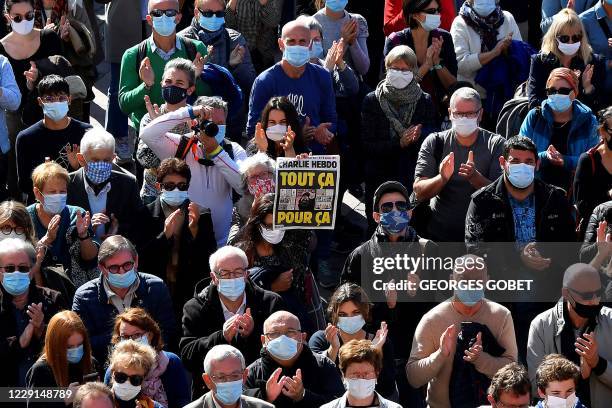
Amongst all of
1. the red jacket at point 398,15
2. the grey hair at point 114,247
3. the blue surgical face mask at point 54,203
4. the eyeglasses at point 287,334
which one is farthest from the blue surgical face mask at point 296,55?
the eyeglasses at point 287,334

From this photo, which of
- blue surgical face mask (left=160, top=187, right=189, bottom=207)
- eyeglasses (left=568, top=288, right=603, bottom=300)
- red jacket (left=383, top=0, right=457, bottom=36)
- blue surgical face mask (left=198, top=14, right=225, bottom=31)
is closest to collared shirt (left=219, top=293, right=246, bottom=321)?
blue surgical face mask (left=160, top=187, right=189, bottom=207)

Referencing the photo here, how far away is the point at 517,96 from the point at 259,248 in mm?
3214

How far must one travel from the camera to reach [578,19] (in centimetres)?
1495

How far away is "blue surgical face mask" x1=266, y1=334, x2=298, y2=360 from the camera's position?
11.6 meters

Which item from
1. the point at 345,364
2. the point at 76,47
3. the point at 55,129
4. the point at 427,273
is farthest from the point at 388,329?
the point at 76,47

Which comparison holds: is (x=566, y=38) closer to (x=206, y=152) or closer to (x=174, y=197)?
(x=206, y=152)

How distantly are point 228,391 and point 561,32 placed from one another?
507 cm

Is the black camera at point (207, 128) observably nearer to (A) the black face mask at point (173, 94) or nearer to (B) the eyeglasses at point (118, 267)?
(A) the black face mask at point (173, 94)

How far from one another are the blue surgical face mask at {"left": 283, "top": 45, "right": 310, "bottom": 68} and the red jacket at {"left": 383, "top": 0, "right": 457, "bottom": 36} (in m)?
1.72

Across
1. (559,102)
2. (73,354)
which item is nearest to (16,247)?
(73,354)

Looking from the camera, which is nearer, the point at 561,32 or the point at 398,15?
the point at 561,32

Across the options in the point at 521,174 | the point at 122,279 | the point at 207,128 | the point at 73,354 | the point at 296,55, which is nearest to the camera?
the point at 73,354

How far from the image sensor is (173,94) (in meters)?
14.2

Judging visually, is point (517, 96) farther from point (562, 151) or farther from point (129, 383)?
point (129, 383)
